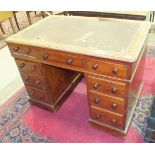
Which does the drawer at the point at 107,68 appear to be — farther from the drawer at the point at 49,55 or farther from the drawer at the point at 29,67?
the drawer at the point at 29,67

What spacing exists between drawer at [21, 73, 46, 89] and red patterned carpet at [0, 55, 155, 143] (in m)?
0.35

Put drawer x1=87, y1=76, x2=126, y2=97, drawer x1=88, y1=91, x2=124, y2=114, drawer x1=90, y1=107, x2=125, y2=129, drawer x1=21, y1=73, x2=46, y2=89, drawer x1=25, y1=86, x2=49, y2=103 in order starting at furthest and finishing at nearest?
drawer x1=25, y1=86, x2=49, y2=103, drawer x1=21, y1=73, x2=46, y2=89, drawer x1=90, y1=107, x2=125, y2=129, drawer x1=88, y1=91, x2=124, y2=114, drawer x1=87, y1=76, x2=126, y2=97

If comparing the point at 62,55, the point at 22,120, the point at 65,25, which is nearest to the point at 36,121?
the point at 22,120

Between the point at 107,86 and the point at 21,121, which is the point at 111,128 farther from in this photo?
the point at 21,121

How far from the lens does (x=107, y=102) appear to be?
5.29 feet

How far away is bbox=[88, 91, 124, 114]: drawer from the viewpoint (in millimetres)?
1553

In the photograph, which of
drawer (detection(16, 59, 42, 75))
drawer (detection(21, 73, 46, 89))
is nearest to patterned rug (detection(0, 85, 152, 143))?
drawer (detection(21, 73, 46, 89))

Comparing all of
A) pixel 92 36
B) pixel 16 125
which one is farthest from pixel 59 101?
pixel 92 36

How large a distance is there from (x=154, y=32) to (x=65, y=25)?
7.54 feet

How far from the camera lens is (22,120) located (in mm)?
2109

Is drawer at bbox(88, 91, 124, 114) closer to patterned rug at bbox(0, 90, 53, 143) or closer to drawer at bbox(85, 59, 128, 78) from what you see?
drawer at bbox(85, 59, 128, 78)

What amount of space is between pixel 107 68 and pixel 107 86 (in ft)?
0.59

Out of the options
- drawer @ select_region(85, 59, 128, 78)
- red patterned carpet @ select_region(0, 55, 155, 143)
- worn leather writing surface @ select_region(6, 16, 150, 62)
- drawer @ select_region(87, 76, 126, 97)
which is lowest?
red patterned carpet @ select_region(0, 55, 155, 143)

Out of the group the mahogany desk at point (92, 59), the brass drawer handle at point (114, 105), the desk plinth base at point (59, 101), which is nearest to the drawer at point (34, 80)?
the mahogany desk at point (92, 59)
